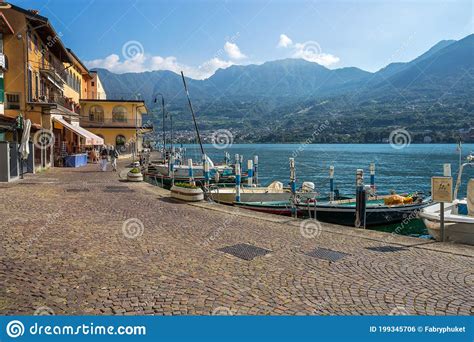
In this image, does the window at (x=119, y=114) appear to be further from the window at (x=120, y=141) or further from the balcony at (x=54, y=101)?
the balcony at (x=54, y=101)

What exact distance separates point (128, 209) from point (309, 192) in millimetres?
13197

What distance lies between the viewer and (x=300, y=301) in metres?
5.47

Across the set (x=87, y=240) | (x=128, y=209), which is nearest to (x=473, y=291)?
(x=87, y=240)

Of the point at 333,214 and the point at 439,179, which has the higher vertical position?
the point at 439,179

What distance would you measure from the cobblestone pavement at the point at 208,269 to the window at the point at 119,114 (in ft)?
147

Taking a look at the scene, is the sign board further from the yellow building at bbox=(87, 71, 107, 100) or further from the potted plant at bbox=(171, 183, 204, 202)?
the yellow building at bbox=(87, 71, 107, 100)

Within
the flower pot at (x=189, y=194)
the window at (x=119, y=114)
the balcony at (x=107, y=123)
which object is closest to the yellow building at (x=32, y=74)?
the flower pot at (x=189, y=194)

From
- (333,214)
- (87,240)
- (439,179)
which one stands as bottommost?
Result: (333,214)

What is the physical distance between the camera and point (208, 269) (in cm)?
686

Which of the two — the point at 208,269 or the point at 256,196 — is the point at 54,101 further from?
the point at 208,269

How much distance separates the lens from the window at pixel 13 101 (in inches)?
1039

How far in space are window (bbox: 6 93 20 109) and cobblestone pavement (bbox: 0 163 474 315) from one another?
1759cm

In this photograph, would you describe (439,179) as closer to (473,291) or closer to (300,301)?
(473,291)

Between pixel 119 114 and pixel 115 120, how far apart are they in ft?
3.45
